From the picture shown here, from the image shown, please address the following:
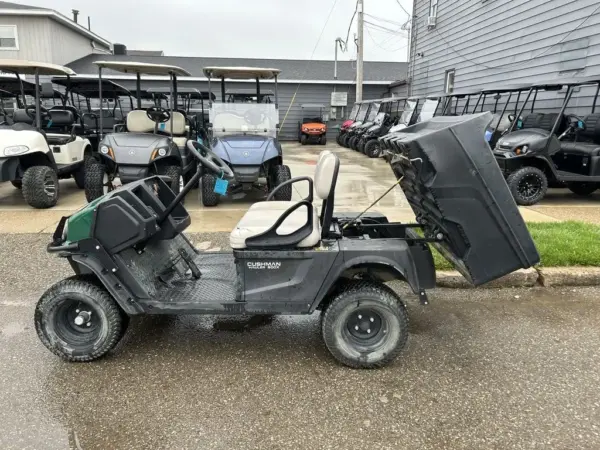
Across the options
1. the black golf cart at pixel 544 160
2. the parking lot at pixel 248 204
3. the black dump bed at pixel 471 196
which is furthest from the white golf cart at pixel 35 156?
the black golf cart at pixel 544 160

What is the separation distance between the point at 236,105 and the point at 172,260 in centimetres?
521

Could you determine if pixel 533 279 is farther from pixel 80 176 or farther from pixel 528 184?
pixel 80 176

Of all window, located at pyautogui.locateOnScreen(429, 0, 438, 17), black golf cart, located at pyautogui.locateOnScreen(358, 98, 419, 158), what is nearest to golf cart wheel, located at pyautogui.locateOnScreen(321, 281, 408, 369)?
black golf cart, located at pyautogui.locateOnScreen(358, 98, 419, 158)

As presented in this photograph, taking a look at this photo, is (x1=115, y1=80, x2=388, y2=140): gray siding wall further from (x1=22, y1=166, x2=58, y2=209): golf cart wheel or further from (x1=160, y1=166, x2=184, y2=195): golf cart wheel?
(x1=22, y1=166, x2=58, y2=209): golf cart wheel

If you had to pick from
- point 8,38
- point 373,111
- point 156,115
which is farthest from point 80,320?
point 8,38

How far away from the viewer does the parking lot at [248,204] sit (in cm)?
626

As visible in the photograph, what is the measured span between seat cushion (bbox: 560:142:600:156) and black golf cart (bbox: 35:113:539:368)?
547 centimetres

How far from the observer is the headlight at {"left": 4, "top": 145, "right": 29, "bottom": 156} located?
6691mm

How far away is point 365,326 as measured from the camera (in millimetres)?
2938

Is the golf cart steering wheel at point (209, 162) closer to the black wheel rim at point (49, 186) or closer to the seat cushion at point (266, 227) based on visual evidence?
the seat cushion at point (266, 227)

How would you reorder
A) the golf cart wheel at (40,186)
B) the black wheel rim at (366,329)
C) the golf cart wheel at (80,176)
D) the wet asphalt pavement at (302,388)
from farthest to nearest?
the golf cart wheel at (80,176) < the golf cart wheel at (40,186) < the black wheel rim at (366,329) < the wet asphalt pavement at (302,388)

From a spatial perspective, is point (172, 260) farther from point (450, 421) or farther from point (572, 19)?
point (572, 19)

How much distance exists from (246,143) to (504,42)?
8.38 m

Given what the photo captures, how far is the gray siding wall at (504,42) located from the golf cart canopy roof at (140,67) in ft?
25.0
